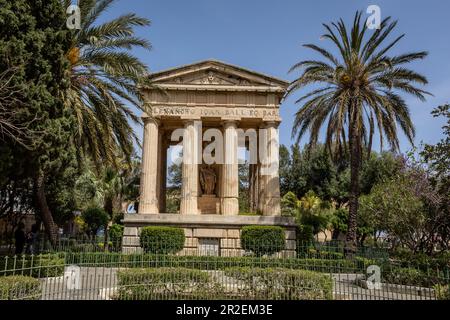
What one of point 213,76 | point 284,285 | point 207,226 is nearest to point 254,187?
point 207,226

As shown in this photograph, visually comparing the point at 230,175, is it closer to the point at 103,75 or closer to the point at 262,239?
the point at 262,239

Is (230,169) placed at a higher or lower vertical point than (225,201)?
higher

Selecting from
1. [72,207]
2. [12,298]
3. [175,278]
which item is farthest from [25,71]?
[72,207]

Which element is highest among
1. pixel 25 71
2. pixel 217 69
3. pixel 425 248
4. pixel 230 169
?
pixel 217 69

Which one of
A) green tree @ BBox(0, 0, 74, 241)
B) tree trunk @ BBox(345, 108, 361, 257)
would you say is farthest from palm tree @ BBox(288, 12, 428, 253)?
green tree @ BBox(0, 0, 74, 241)

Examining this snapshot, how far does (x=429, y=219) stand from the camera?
20594 mm

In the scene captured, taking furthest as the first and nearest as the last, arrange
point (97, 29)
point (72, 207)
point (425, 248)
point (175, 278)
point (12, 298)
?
1. point (72, 207)
2. point (425, 248)
3. point (97, 29)
4. point (175, 278)
5. point (12, 298)

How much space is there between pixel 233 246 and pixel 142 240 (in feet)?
13.2

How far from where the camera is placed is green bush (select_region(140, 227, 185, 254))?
1802 cm

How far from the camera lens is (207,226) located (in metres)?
19.5

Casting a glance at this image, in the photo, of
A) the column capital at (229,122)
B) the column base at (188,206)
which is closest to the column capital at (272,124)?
the column capital at (229,122)

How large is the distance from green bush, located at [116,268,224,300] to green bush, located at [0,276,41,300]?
1.81 m

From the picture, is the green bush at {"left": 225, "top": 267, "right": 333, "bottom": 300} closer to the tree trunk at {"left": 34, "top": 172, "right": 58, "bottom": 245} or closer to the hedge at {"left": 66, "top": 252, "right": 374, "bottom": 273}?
the hedge at {"left": 66, "top": 252, "right": 374, "bottom": 273}
